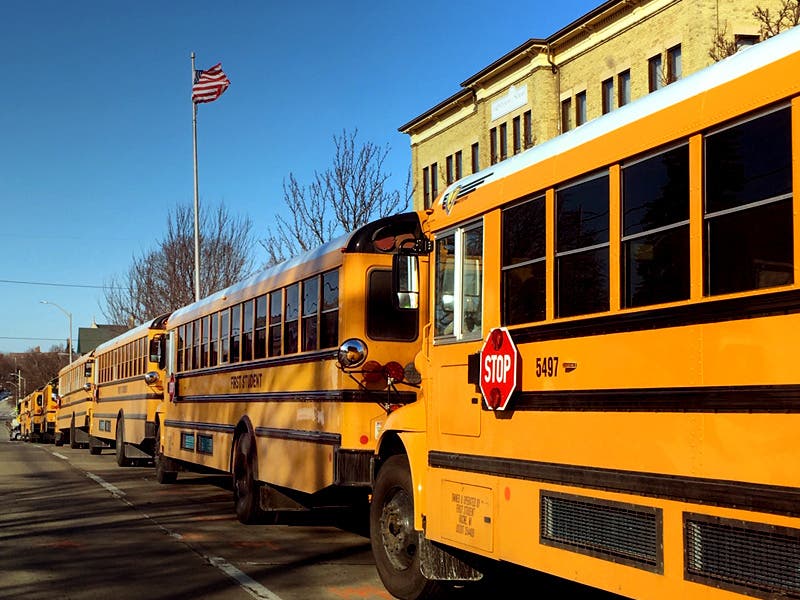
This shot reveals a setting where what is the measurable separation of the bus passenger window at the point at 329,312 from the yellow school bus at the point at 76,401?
19358 millimetres

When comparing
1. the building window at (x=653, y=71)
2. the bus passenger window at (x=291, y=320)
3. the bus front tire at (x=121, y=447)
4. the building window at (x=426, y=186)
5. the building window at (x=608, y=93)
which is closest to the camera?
the bus passenger window at (x=291, y=320)

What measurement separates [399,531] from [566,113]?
82.9ft

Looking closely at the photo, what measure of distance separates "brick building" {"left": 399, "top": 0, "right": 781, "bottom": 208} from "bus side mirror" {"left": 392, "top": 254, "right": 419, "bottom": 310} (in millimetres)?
16090

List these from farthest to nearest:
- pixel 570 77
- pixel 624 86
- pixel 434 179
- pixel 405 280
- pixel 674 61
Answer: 1. pixel 434 179
2. pixel 570 77
3. pixel 624 86
4. pixel 674 61
5. pixel 405 280

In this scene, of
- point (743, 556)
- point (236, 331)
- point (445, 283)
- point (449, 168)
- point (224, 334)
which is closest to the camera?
point (743, 556)

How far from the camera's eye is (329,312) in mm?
9625

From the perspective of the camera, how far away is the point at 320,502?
1022 centimetres

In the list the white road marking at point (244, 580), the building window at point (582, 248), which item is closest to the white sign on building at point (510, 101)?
the white road marking at point (244, 580)

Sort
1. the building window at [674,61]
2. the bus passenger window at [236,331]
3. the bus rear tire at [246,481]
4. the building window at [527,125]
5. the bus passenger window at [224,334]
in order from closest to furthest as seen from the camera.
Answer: the bus rear tire at [246,481], the bus passenger window at [236,331], the bus passenger window at [224,334], the building window at [674,61], the building window at [527,125]

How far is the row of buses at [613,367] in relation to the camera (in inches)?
158

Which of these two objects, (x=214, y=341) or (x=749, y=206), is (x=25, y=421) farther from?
(x=749, y=206)

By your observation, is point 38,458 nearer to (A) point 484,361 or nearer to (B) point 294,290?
(B) point 294,290

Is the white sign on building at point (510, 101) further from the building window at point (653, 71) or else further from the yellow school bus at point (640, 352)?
the yellow school bus at point (640, 352)

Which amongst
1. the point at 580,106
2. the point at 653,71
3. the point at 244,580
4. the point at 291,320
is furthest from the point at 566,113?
the point at 244,580
